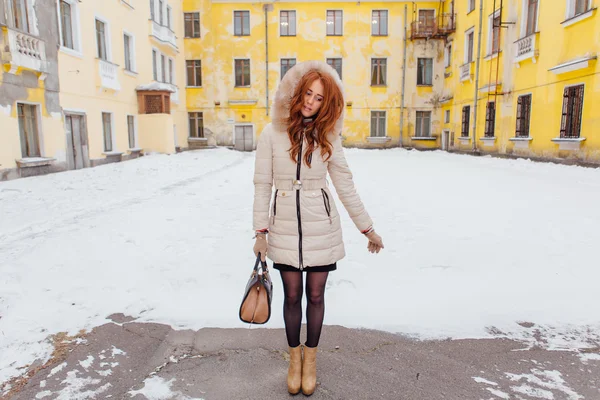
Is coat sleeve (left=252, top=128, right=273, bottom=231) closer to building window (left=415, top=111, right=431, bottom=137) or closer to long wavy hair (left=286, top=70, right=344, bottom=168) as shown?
long wavy hair (left=286, top=70, right=344, bottom=168)

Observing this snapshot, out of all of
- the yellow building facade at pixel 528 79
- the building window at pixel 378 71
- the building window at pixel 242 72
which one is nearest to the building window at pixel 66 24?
the building window at pixel 242 72

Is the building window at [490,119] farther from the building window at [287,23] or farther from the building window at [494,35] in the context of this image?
the building window at [287,23]

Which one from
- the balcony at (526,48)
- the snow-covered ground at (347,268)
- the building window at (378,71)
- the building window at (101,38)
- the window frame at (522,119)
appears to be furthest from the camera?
the building window at (378,71)

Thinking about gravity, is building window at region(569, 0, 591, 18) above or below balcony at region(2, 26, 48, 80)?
above

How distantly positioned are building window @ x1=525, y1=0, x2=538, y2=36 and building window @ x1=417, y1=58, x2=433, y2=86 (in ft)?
35.6

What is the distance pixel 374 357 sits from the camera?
110 inches

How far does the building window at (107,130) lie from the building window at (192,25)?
39.5ft

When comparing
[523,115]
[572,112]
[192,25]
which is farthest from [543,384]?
[192,25]

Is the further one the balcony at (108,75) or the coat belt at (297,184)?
the balcony at (108,75)

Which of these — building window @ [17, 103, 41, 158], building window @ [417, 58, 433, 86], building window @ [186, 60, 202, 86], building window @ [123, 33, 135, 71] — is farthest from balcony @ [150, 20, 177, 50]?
building window @ [417, 58, 433, 86]

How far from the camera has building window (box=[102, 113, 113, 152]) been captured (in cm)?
1680

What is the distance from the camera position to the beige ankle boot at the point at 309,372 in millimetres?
2405

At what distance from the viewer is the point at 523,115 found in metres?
16.8

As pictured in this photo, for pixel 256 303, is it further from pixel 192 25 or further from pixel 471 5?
pixel 192 25
